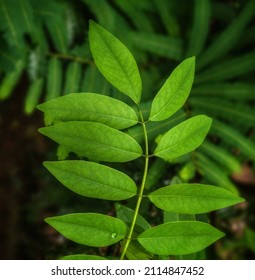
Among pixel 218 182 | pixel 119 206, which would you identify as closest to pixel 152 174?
pixel 119 206

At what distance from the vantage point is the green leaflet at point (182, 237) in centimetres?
99

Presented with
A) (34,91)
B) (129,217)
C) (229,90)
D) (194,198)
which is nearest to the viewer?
(194,198)

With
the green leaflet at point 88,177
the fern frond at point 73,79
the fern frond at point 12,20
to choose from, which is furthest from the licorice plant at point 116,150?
A: the fern frond at point 73,79

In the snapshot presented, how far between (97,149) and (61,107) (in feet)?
0.40

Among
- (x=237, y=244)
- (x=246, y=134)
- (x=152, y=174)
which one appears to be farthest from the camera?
(x=237, y=244)

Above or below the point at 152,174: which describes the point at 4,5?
above

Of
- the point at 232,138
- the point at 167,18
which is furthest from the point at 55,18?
the point at 232,138

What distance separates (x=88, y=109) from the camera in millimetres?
1005

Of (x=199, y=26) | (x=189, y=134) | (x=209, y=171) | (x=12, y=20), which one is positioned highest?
(x=199, y=26)

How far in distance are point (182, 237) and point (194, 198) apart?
9cm

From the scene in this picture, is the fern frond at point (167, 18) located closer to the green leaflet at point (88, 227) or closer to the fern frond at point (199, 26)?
the fern frond at point (199, 26)

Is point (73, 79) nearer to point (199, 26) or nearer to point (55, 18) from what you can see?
point (55, 18)

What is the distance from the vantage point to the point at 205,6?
201 cm
